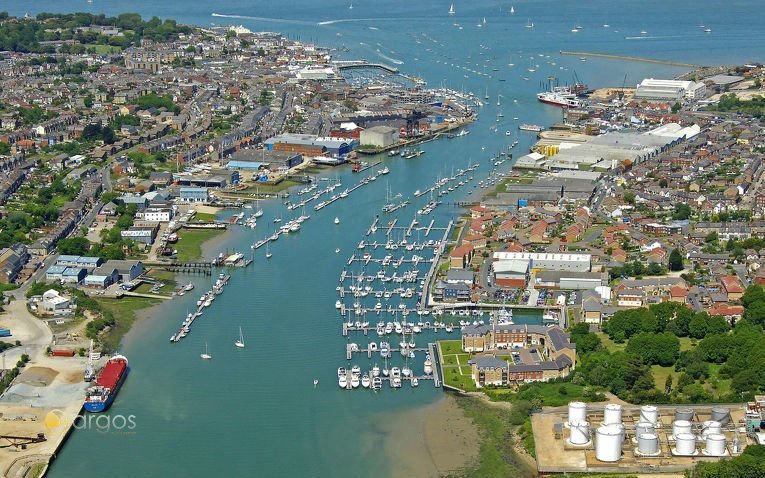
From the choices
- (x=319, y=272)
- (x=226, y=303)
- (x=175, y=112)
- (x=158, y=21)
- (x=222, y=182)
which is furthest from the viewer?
(x=158, y=21)

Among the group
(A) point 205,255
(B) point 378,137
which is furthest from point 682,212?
(B) point 378,137

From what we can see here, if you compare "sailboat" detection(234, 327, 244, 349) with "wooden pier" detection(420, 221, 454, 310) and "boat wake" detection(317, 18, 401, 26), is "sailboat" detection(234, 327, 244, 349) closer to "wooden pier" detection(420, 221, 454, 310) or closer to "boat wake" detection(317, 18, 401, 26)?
"wooden pier" detection(420, 221, 454, 310)

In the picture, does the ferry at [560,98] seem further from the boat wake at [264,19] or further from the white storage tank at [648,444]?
the white storage tank at [648,444]

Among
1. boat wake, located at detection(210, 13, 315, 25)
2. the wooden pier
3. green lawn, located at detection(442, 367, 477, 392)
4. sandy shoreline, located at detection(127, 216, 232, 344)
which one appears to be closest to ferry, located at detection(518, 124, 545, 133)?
the wooden pier

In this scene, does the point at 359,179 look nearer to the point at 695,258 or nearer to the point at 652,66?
the point at 695,258

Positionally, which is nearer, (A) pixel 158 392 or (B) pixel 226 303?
(A) pixel 158 392

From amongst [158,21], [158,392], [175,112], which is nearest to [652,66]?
[175,112]
